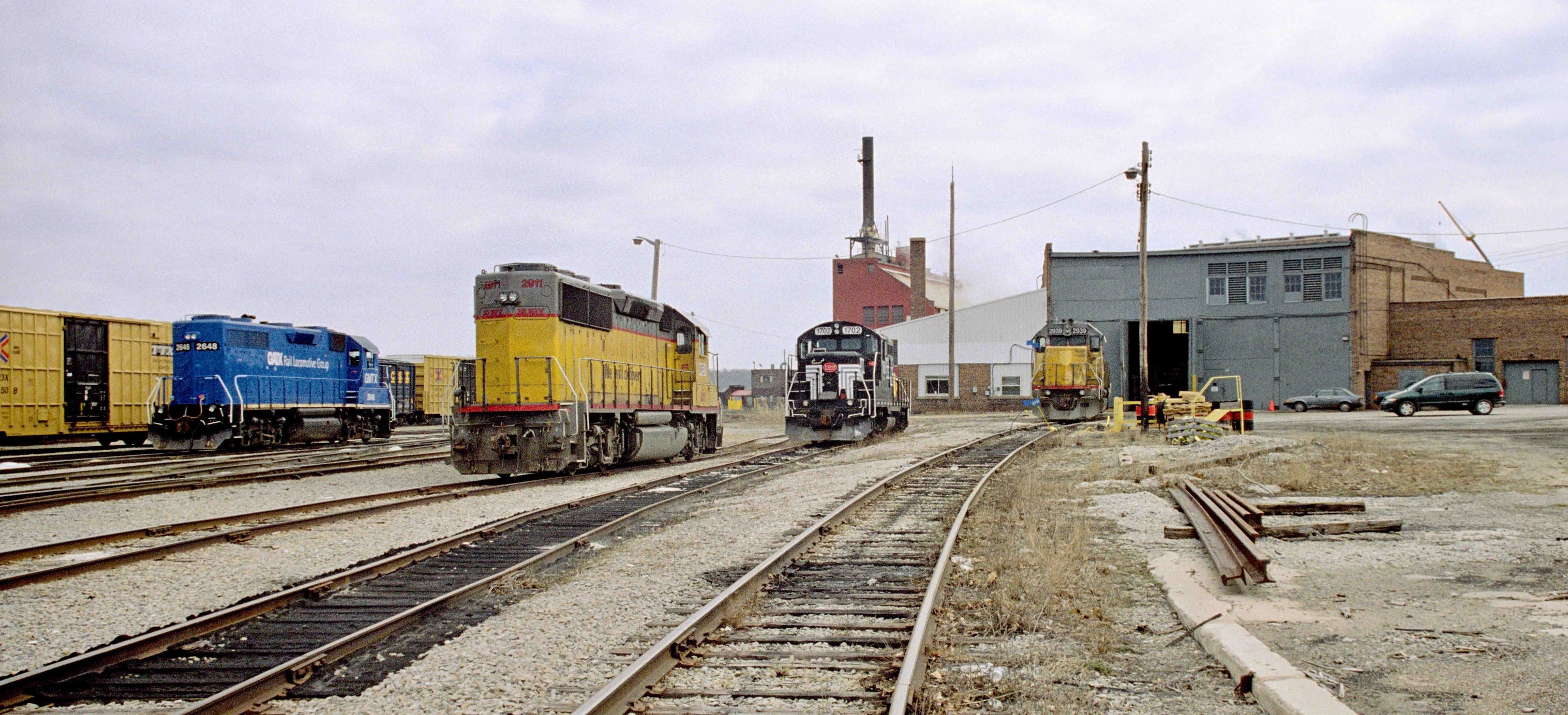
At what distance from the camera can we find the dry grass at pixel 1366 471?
12.8 metres

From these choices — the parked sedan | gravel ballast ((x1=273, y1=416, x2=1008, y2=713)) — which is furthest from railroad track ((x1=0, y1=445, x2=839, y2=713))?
the parked sedan

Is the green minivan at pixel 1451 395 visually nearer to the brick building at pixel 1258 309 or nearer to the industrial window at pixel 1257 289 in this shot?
the brick building at pixel 1258 309

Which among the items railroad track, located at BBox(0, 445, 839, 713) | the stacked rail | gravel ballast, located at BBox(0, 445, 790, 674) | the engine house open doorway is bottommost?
gravel ballast, located at BBox(0, 445, 790, 674)

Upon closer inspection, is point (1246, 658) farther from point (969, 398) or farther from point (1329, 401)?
point (969, 398)

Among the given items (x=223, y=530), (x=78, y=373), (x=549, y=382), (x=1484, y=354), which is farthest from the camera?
(x=1484, y=354)

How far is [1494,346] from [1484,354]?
0.49 m

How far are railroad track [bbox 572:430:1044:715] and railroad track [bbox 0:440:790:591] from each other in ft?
16.1

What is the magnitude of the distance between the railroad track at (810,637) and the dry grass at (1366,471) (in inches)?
244

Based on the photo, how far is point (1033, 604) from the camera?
251 inches

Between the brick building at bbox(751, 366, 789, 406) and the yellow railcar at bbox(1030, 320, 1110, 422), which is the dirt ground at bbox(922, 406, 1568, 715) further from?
the brick building at bbox(751, 366, 789, 406)

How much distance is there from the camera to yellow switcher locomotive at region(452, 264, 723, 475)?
1480 cm

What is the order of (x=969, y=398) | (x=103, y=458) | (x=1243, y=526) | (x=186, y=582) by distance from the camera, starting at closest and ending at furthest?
(x=186, y=582), (x=1243, y=526), (x=103, y=458), (x=969, y=398)

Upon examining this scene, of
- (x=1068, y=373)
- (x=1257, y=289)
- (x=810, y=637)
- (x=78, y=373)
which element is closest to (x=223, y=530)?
(x=810, y=637)

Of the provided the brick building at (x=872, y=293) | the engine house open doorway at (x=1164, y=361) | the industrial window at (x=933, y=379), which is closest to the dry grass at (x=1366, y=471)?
the engine house open doorway at (x=1164, y=361)
